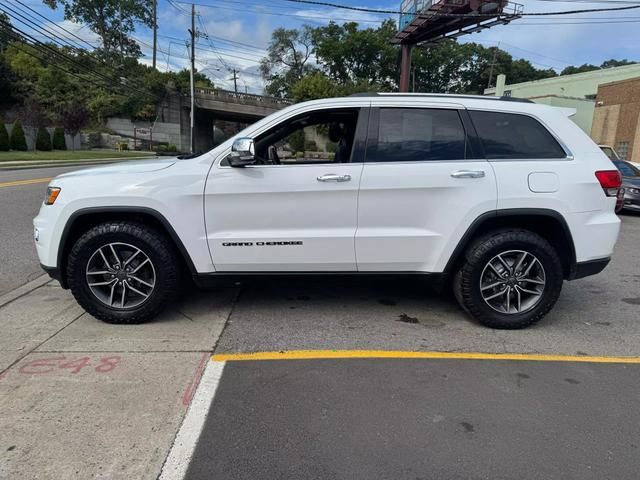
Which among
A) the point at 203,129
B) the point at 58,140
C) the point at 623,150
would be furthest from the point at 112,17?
the point at 623,150

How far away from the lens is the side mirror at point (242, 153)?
3.69 metres

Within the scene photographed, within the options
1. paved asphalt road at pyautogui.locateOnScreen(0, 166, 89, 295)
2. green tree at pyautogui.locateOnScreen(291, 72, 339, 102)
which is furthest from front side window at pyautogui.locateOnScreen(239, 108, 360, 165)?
green tree at pyautogui.locateOnScreen(291, 72, 339, 102)

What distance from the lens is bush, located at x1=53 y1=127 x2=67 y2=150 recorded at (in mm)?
37469

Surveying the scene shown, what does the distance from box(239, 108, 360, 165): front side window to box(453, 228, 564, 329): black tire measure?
4.53ft

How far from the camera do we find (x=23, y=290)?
503 cm

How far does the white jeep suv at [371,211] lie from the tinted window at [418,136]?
1 cm

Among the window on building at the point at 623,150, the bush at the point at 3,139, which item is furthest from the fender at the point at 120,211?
the bush at the point at 3,139

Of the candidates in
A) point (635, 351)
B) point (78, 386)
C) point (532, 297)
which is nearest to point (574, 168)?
point (532, 297)

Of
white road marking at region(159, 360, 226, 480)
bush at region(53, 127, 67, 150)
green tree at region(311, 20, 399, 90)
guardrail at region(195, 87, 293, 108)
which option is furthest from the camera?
green tree at region(311, 20, 399, 90)

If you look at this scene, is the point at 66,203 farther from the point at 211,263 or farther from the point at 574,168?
the point at 574,168

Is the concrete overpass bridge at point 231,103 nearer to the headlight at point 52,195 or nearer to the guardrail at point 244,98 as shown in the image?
the guardrail at point 244,98

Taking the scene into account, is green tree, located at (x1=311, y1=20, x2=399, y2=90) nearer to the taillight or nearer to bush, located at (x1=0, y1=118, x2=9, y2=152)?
bush, located at (x1=0, y1=118, x2=9, y2=152)

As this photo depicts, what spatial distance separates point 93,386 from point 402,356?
2.19 metres

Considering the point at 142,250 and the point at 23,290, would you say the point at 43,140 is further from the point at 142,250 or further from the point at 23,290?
the point at 142,250
